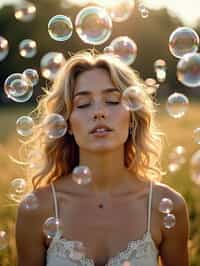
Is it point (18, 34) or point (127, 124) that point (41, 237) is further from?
point (18, 34)

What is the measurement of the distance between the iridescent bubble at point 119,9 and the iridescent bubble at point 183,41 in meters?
0.37

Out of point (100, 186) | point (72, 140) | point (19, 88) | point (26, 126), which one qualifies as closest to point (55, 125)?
point (72, 140)

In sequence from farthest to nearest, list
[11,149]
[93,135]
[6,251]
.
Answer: [11,149]
[6,251]
[93,135]

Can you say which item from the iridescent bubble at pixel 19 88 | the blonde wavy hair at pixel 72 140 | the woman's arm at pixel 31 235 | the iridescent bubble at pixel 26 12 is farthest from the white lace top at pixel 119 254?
the iridescent bubble at pixel 26 12

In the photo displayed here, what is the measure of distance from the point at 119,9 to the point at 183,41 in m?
0.50

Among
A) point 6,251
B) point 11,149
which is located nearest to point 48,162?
point 6,251

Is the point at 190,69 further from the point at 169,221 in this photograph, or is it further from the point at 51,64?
the point at 169,221

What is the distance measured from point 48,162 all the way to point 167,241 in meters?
0.79

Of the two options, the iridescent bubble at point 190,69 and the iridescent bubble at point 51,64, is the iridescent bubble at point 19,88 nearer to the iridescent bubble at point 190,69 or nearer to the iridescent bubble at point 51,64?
the iridescent bubble at point 51,64

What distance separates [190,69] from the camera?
5.12 metres

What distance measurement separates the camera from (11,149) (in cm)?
1324

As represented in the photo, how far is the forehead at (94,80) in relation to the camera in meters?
4.47

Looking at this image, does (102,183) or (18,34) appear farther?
(18,34)

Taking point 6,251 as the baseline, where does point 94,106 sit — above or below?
above
